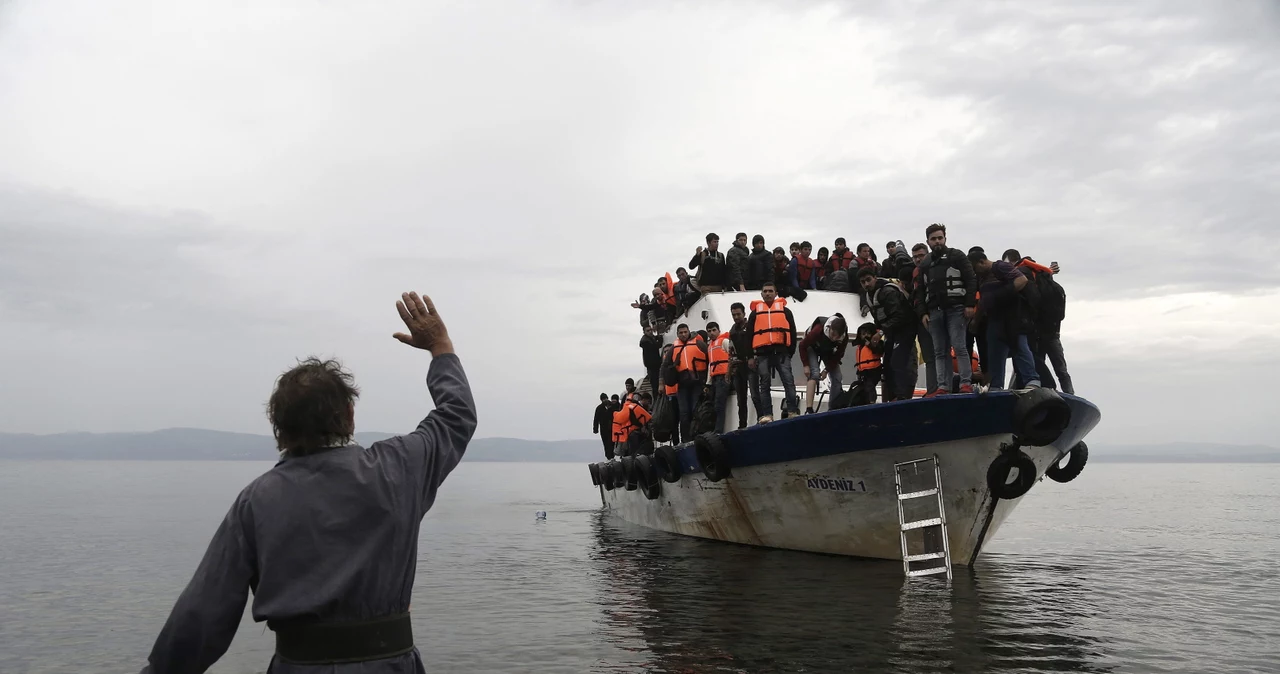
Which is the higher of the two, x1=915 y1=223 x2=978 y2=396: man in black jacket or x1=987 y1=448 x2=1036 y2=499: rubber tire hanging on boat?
x1=915 y1=223 x2=978 y2=396: man in black jacket

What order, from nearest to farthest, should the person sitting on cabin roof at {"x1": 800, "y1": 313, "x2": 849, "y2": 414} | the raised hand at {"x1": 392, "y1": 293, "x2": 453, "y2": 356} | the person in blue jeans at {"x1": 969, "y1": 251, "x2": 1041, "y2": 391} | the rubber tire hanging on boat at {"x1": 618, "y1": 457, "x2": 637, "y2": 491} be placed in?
1. the raised hand at {"x1": 392, "y1": 293, "x2": 453, "y2": 356}
2. the person in blue jeans at {"x1": 969, "y1": 251, "x2": 1041, "y2": 391}
3. the person sitting on cabin roof at {"x1": 800, "y1": 313, "x2": 849, "y2": 414}
4. the rubber tire hanging on boat at {"x1": 618, "y1": 457, "x2": 637, "y2": 491}

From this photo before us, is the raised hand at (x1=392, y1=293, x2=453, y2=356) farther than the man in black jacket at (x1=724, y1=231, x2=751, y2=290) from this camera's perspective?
No

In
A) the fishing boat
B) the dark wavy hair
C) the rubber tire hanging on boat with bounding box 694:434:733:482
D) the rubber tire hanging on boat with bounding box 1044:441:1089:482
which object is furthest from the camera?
the rubber tire hanging on boat with bounding box 694:434:733:482

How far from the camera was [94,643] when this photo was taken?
10203mm

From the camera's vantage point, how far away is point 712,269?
16.6 metres

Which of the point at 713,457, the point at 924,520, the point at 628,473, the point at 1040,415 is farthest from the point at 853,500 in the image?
the point at 628,473

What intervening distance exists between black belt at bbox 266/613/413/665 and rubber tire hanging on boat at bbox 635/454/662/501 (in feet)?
47.7

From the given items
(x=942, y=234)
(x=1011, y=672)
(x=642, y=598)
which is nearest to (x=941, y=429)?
(x=942, y=234)

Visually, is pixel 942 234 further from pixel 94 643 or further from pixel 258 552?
pixel 94 643

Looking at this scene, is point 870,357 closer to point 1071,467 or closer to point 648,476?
point 1071,467

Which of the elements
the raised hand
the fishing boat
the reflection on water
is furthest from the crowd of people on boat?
the raised hand

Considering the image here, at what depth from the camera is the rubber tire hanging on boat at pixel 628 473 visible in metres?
18.5

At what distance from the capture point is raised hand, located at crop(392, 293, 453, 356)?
301cm

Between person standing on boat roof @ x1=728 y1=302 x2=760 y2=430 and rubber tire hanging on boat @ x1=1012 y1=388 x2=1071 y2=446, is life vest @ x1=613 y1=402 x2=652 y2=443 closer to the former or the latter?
person standing on boat roof @ x1=728 y1=302 x2=760 y2=430
